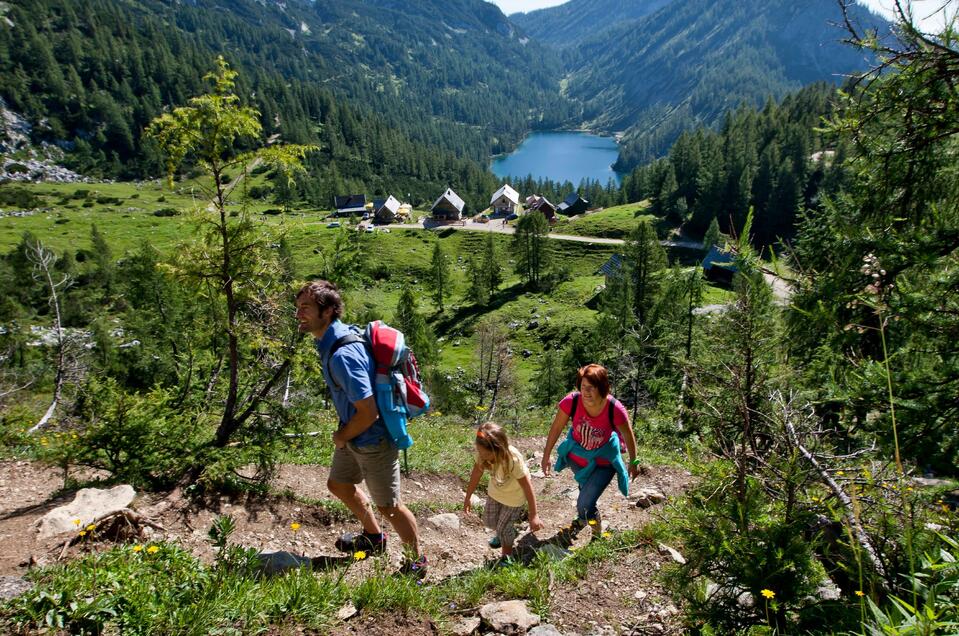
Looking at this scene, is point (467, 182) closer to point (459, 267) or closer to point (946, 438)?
point (459, 267)

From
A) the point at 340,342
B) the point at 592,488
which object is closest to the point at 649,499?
the point at 592,488

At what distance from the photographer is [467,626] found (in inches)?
140

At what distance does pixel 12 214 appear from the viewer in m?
88.8

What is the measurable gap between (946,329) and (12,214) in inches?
4901

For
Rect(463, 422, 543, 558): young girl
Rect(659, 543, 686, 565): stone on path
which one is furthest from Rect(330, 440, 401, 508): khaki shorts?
Rect(659, 543, 686, 565): stone on path

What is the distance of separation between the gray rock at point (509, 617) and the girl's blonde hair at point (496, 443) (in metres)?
1.46

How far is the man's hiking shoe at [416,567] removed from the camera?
4.32m

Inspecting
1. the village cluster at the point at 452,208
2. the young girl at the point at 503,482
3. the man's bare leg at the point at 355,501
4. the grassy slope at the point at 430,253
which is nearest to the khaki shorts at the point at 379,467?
the man's bare leg at the point at 355,501

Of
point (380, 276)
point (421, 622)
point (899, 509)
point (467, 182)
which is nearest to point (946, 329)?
point (899, 509)

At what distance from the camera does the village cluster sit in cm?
9338

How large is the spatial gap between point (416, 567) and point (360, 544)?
3.22 ft

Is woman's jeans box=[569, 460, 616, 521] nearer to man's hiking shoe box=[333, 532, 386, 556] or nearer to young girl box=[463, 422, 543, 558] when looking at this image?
young girl box=[463, 422, 543, 558]

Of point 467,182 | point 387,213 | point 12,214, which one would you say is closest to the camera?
point 12,214

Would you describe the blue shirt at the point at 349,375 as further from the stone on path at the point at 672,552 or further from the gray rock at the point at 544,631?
the stone on path at the point at 672,552
